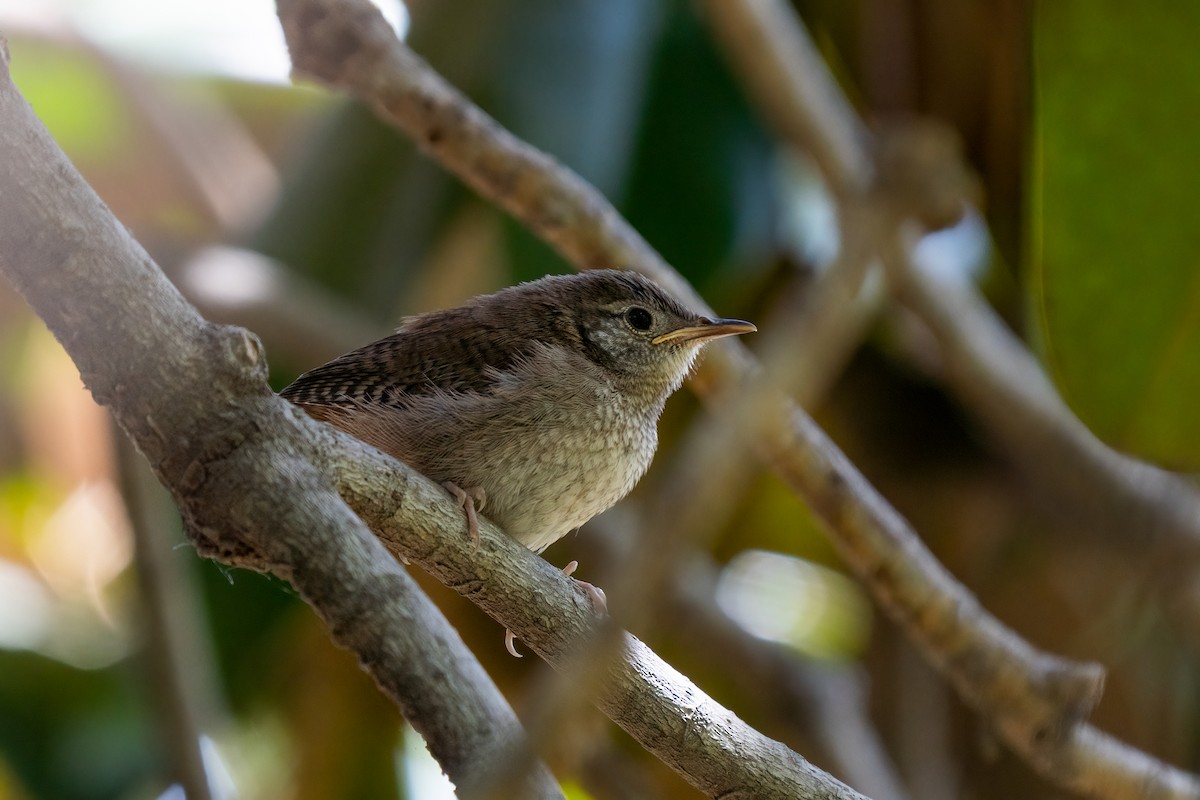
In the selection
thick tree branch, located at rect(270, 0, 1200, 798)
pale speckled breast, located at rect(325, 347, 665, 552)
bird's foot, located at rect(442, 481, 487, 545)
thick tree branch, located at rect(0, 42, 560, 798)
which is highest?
thick tree branch, located at rect(270, 0, 1200, 798)

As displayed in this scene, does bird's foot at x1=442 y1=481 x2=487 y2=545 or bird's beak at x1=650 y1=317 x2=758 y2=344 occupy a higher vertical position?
bird's beak at x1=650 y1=317 x2=758 y2=344

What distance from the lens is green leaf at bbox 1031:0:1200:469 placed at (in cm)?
334

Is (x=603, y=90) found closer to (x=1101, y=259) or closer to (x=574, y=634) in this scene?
(x=1101, y=259)

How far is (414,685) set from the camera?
4.82 feet

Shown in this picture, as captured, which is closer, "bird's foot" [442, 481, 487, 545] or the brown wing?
"bird's foot" [442, 481, 487, 545]

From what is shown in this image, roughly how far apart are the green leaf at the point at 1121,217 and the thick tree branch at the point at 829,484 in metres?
0.65

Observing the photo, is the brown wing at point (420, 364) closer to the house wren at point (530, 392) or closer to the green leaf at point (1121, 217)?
the house wren at point (530, 392)

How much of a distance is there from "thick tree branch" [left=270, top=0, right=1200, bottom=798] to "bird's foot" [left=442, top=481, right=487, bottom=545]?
27.6 inches

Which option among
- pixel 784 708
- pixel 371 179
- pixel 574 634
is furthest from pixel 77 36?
pixel 574 634

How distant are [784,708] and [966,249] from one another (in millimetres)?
2201

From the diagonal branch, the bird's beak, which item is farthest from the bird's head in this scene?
the diagonal branch

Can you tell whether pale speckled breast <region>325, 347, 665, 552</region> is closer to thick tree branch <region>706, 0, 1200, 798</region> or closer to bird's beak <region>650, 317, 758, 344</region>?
bird's beak <region>650, 317, 758, 344</region>

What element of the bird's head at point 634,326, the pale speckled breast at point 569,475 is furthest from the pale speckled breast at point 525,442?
the bird's head at point 634,326

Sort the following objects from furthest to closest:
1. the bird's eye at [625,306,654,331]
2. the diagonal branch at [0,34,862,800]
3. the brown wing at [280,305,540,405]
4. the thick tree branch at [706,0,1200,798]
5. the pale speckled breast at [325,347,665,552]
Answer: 1. the bird's eye at [625,306,654,331]
2. the thick tree branch at [706,0,1200,798]
3. the brown wing at [280,305,540,405]
4. the pale speckled breast at [325,347,665,552]
5. the diagonal branch at [0,34,862,800]
